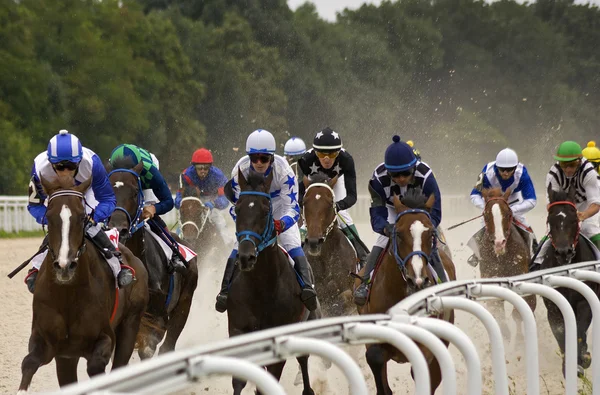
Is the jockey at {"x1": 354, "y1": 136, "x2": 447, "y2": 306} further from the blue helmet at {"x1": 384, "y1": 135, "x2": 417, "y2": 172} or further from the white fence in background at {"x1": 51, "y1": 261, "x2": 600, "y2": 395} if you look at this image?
the white fence in background at {"x1": 51, "y1": 261, "x2": 600, "y2": 395}

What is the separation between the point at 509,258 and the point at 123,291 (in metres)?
4.95

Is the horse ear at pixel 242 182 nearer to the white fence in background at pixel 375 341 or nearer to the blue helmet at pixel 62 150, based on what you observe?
the blue helmet at pixel 62 150

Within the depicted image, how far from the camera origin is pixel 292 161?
10844 millimetres

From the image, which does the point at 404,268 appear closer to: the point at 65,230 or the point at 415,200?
the point at 415,200

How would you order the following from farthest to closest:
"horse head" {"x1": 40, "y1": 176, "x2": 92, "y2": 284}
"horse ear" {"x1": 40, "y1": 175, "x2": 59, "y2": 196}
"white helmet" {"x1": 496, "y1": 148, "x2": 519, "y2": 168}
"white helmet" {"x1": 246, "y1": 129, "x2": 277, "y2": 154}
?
"white helmet" {"x1": 496, "y1": 148, "x2": 519, "y2": 168} → "white helmet" {"x1": 246, "y1": 129, "x2": 277, "y2": 154} → "horse ear" {"x1": 40, "y1": 175, "x2": 59, "y2": 196} → "horse head" {"x1": 40, "y1": 176, "x2": 92, "y2": 284}

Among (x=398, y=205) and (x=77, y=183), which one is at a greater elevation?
(x=77, y=183)

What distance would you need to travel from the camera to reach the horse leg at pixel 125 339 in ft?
22.5

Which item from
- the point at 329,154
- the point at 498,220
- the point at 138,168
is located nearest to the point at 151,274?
the point at 138,168

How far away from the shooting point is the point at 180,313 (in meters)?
8.88

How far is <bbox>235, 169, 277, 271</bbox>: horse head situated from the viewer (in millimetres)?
6293

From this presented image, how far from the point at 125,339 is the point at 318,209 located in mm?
2185

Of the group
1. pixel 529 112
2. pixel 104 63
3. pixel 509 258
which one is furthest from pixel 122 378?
pixel 529 112

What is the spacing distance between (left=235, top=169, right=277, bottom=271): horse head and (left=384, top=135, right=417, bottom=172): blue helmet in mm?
817

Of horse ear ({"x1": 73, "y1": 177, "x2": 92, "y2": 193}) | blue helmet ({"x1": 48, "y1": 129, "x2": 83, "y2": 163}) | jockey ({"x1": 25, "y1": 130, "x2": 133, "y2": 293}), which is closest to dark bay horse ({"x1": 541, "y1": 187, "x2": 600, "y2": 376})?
jockey ({"x1": 25, "y1": 130, "x2": 133, "y2": 293})
